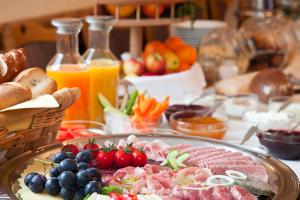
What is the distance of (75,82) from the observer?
1442mm

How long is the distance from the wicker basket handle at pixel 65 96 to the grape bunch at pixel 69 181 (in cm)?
16

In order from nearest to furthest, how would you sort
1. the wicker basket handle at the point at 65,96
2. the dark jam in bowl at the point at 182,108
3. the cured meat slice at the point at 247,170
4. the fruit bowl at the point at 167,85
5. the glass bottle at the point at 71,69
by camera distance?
the cured meat slice at the point at 247,170, the wicker basket handle at the point at 65,96, the glass bottle at the point at 71,69, the dark jam in bowl at the point at 182,108, the fruit bowl at the point at 167,85

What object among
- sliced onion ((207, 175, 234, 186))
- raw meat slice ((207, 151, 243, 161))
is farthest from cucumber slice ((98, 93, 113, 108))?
sliced onion ((207, 175, 234, 186))

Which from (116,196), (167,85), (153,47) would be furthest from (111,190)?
(153,47)

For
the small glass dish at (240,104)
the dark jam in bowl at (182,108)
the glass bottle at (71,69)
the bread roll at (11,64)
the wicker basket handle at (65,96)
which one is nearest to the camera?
the wicker basket handle at (65,96)

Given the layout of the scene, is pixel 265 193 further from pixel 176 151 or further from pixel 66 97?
pixel 66 97

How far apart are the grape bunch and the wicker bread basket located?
11 centimetres

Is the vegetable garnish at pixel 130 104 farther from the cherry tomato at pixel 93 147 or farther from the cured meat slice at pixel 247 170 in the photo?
the cured meat slice at pixel 247 170

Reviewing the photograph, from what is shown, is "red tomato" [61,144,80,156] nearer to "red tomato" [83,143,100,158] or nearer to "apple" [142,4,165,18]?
"red tomato" [83,143,100,158]

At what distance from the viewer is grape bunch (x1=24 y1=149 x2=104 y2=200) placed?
869mm

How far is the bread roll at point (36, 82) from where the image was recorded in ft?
3.77

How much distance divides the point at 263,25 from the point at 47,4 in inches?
38.7

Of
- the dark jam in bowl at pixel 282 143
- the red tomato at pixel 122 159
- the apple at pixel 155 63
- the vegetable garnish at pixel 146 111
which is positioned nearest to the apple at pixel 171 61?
the apple at pixel 155 63

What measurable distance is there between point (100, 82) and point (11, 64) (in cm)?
36
